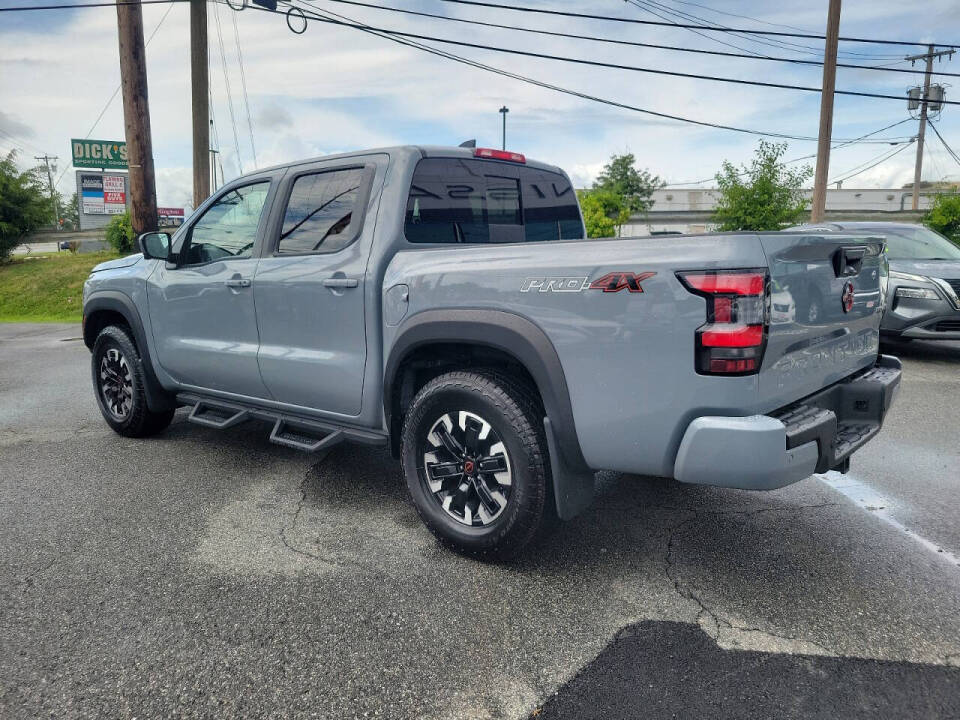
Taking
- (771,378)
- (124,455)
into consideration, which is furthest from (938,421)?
(124,455)

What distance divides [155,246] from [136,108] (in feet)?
26.7

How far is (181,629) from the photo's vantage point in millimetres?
2922

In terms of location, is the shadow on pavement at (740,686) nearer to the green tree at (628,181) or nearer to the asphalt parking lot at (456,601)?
the asphalt parking lot at (456,601)

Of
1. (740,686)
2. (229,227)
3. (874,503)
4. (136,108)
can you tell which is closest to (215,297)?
(229,227)

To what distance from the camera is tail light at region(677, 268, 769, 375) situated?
2664mm

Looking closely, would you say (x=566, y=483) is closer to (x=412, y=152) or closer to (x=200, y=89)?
(x=412, y=152)

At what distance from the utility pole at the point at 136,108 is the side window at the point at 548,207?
30.4 feet

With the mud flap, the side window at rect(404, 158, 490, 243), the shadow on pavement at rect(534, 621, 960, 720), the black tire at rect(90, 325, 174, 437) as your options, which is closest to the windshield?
the side window at rect(404, 158, 490, 243)

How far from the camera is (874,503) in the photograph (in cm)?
429

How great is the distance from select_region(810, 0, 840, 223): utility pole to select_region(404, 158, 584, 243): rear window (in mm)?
15496

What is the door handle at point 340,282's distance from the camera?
3846 millimetres

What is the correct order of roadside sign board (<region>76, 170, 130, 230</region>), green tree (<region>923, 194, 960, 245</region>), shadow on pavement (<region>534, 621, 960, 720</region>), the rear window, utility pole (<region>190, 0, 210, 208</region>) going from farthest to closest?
roadside sign board (<region>76, 170, 130, 230</region>) → green tree (<region>923, 194, 960, 245</region>) → utility pole (<region>190, 0, 210, 208</region>) → the rear window → shadow on pavement (<region>534, 621, 960, 720</region>)

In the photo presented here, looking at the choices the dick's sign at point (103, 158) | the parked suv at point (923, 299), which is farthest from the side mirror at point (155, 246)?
the dick's sign at point (103, 158)

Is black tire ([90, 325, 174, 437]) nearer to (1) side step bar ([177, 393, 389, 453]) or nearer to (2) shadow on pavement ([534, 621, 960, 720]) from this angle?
(1) side step bar ([177, 393, 389, 453])
